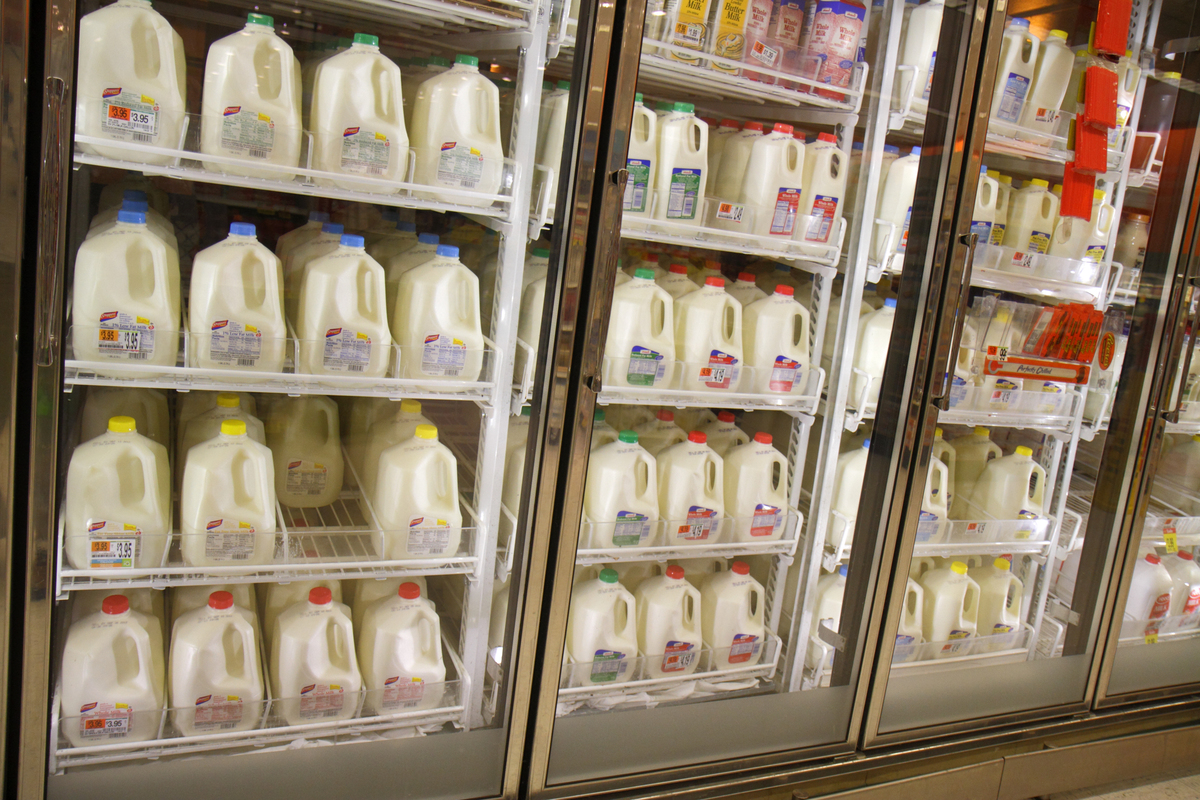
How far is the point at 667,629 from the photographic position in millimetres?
2078

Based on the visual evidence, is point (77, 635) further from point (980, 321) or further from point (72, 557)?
point (980, 321)

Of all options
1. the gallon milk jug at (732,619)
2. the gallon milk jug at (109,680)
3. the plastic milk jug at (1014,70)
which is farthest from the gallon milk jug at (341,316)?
the plastic milk jug at (1014,70)

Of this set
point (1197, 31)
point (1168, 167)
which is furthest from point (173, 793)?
point (1197, 31)

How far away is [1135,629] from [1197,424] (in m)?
0.66

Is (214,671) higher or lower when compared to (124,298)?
lower

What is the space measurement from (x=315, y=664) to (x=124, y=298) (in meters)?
0.81

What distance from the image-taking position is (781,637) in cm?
233

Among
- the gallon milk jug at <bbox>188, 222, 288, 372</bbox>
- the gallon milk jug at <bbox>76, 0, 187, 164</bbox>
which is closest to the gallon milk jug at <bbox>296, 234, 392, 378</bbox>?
the gallon milk jug at <bbox>188, 222, 288, 372</bbox>

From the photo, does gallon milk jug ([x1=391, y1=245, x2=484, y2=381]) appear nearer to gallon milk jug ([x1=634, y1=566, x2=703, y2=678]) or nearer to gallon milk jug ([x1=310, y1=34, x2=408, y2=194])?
gallon milk jug ([x1=310, y1=34, x2=408, y2=194])

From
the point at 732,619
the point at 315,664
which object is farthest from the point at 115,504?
the point at 732,619

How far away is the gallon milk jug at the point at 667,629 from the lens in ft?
6.81

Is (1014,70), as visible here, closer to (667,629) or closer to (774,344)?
(774,344)

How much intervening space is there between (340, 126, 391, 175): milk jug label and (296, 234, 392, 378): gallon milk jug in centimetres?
14

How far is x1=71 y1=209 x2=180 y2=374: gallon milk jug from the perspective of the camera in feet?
4.81
